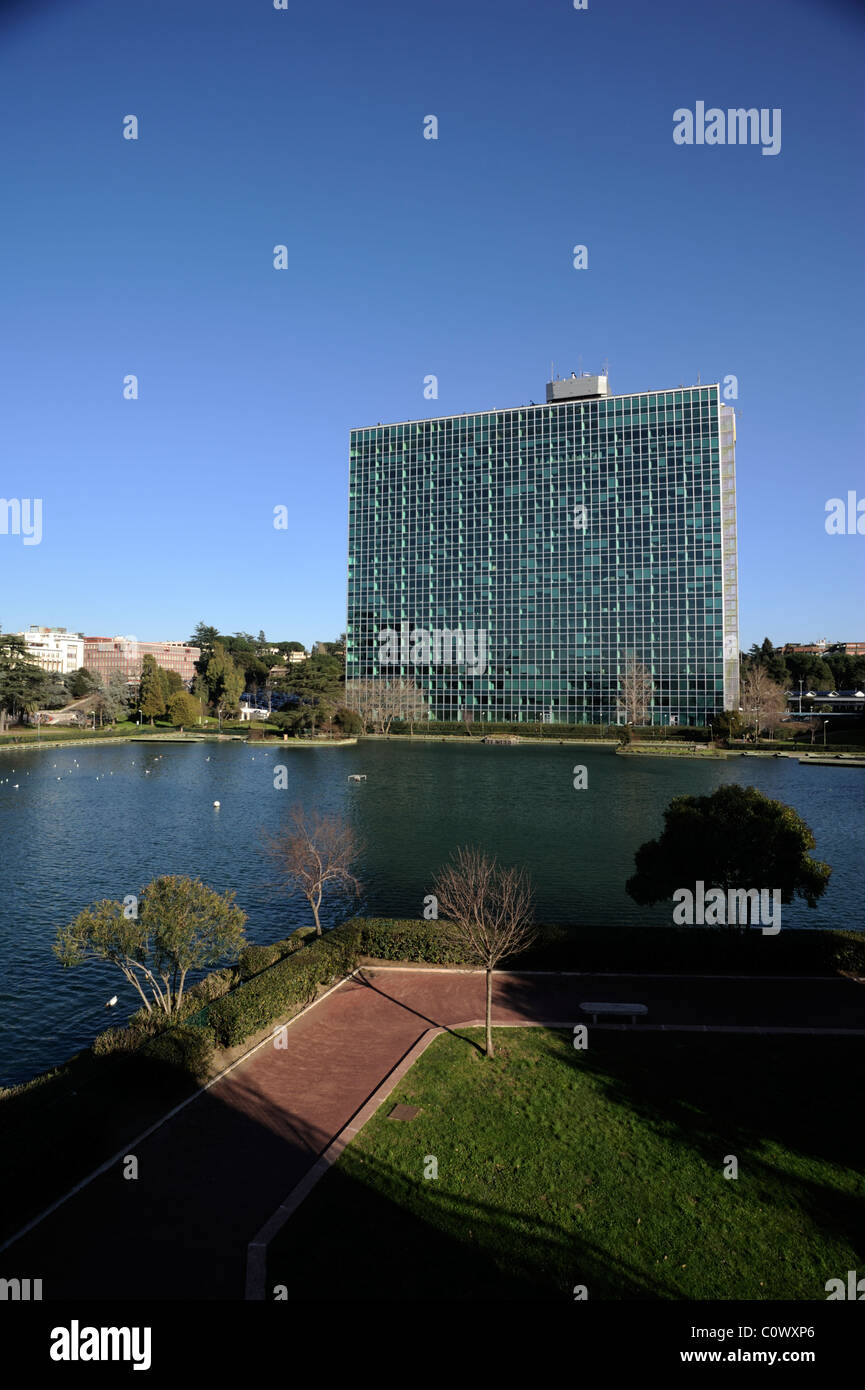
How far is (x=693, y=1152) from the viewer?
1268cm

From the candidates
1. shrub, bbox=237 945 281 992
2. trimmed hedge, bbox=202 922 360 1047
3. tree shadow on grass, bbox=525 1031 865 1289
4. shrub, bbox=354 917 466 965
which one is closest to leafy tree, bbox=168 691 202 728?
shrub, bbox=237 945 281 992

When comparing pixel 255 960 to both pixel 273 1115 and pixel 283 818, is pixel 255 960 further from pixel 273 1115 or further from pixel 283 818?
pixel 283 818

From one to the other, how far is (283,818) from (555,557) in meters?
90.7

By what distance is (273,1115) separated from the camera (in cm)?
1383

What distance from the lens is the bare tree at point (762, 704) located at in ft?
334

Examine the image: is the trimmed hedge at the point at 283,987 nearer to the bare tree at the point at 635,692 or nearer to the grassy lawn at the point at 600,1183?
the grassy lawn at the point at 600,1183

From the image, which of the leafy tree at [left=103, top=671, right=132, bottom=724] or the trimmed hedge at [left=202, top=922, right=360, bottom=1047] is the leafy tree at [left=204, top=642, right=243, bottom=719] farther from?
the trimmed hedge at [left=202, top=922, right=360, bottom=1047]

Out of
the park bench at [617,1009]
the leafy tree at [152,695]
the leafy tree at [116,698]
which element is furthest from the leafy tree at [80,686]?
the park bench at [617,1009]

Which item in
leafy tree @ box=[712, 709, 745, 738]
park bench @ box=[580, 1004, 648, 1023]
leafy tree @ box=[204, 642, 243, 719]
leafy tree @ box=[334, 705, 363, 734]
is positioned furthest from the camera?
leafy tree @ box=[204, 642, 243, 719]

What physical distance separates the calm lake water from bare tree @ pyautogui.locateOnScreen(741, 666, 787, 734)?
18.9m

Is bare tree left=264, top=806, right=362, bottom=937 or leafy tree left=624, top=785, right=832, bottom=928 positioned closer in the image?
leafy tree left=624, top=785, right=832, bottom=928

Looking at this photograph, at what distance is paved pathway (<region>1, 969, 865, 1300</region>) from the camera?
990cm

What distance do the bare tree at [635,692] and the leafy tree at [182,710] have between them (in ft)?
220
